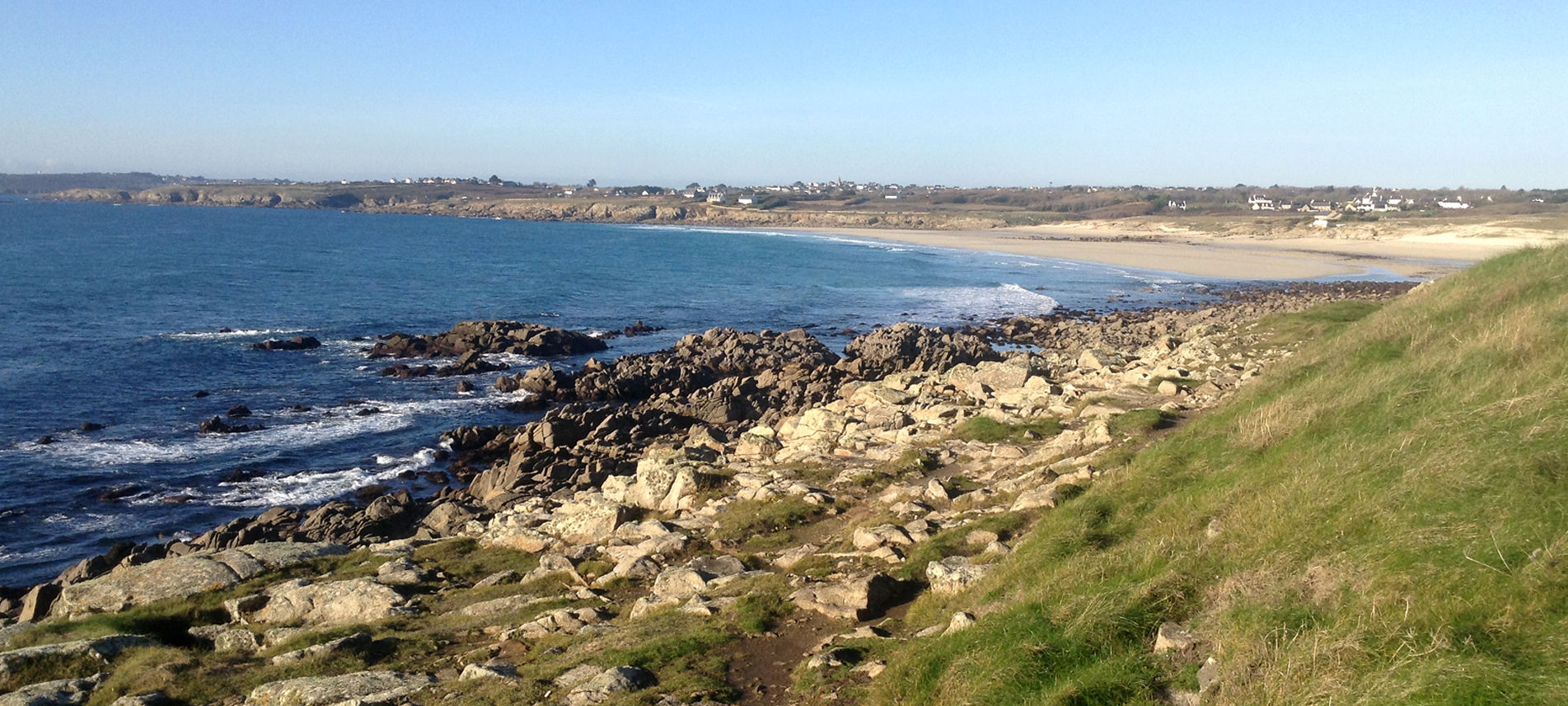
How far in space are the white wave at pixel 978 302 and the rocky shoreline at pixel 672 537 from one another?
96.0 ft

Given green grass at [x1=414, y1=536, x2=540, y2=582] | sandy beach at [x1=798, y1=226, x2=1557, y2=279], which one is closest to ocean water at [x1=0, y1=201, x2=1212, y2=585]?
sandy beach at [x1=798, y1=226, x2=1557, y2=279]

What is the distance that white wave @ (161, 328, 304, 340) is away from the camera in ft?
158

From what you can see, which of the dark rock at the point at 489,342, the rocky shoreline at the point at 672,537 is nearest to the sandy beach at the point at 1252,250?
the dark rock at the point at 489,342

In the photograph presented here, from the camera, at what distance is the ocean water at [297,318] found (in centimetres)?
2662

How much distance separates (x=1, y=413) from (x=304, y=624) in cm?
2895

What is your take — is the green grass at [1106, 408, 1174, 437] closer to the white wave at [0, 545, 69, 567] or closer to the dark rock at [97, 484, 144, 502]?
the white wave at [0, 545, 69, 567]

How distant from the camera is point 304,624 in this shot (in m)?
12.5

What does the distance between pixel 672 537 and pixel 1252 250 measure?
336 ft

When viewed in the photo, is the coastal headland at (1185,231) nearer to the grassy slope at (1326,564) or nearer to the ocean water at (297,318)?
→ the ocean water at (297,318)

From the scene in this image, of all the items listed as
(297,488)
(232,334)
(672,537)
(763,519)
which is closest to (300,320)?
(232,334)

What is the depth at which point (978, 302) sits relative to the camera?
6431 centimetres

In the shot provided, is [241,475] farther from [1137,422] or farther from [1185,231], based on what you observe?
[1185,231]

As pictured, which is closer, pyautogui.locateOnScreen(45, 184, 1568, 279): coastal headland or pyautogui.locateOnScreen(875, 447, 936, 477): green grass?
pyautogui.locateOnScreen(875, 447, 936, 477): green grass

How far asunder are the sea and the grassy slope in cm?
2188
